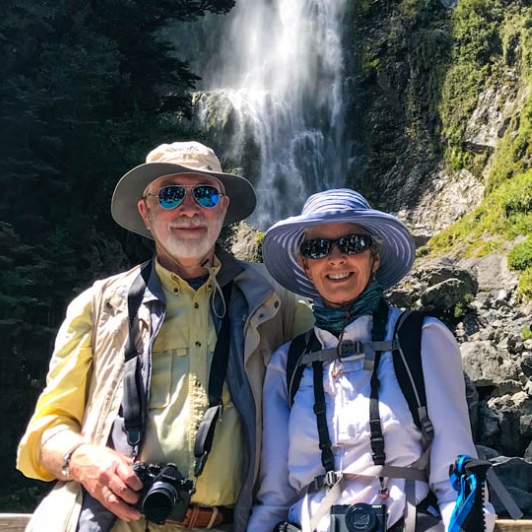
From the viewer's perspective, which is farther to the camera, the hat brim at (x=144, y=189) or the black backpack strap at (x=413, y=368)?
the hat brim at (x=144, y=189)

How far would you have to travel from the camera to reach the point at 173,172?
2896mm

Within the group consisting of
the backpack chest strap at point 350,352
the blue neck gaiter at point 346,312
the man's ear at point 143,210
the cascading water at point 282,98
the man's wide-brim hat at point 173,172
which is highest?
the cascading water at point 282,98

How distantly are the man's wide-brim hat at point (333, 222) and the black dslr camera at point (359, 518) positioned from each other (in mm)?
823

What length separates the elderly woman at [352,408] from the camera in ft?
7.61

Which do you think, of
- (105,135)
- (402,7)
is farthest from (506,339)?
(402,7)

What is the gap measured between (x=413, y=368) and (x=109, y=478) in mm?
1013

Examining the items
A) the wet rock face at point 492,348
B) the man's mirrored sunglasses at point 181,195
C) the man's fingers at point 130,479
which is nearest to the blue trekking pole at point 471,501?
the man's fingers at point 130,479

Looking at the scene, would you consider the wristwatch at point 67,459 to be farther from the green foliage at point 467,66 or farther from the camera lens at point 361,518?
the green foliage at point 467,66

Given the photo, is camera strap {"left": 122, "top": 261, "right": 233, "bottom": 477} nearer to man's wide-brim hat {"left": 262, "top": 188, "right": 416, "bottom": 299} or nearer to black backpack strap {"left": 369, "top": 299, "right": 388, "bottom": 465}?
man's wide-brim hat {"left": 262, "top": 188, "right": 416, "bottom": 299}

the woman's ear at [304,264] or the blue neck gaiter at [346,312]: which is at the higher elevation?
the woman's ear at [304,264]

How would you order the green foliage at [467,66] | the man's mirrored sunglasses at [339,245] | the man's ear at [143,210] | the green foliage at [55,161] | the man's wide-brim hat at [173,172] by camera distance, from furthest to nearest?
the green foliage at [467,66], the green foliage at [55,161], the man's ear at [143,210], the man's wide-brim hat at [173,172], the man's mirrored sunglasses at [339,245]

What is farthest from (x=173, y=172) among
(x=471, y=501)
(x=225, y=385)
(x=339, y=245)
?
(x=471, y=501)

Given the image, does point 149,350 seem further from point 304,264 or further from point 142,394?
point 304,264

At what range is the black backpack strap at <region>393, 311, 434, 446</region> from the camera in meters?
2.36
